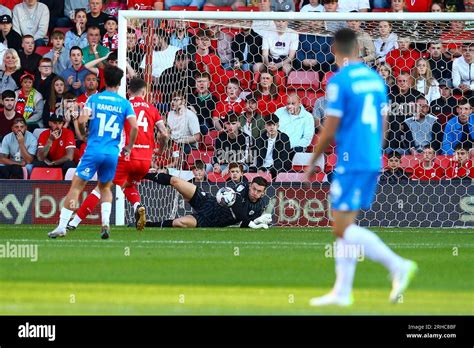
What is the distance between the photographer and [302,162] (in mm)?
19906

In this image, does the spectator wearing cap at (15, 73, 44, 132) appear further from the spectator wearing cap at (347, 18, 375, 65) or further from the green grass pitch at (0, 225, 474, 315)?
the spectator wearing cap at (347, 18, 375, 65)

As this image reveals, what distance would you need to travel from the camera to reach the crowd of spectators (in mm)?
19781

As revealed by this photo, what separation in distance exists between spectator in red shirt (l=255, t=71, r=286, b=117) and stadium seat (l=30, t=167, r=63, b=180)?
3.52 m

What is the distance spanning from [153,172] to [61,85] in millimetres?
3383

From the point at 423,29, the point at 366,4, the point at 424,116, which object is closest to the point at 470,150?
the point at 424,116

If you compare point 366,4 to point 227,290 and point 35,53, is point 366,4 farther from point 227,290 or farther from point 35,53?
point 227,290

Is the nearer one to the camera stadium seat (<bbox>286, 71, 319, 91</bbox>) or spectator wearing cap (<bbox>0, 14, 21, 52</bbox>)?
stadium seat (<bbox>286, 71, 319, 91</bbox>)

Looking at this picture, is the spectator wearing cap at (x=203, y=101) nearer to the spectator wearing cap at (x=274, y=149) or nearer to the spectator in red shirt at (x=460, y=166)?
the spectator wearing cap at (x=274, y=149)

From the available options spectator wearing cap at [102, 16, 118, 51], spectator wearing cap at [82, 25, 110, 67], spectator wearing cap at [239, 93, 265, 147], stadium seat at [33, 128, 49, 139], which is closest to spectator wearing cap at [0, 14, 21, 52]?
spectator wearing cap at [82, 25, 110, 67]

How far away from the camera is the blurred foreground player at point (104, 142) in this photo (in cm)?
1553

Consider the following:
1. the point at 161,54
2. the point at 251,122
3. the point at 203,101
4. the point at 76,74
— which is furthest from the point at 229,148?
the point at 76,74

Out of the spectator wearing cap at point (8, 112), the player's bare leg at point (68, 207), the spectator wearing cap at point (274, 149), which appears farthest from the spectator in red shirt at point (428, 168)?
the spectator wearing cap at point (8, 112)

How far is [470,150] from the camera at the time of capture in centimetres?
1933

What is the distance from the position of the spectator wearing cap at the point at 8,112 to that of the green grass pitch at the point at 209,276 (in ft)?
16.7
